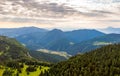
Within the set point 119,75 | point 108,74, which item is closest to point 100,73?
point 108,74

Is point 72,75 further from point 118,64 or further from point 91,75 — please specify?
point 118,64

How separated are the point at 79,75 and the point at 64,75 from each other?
534 inches

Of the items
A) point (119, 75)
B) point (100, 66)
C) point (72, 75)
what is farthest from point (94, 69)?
point (119, 75)

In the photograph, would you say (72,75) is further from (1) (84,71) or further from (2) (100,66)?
(2) (100,66)

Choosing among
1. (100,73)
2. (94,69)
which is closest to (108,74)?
(100,73)

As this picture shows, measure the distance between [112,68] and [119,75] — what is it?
17829mm

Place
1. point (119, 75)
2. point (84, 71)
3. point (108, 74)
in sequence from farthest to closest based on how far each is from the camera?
1. point (84, 71)
2. point (108, 74)
3. point (119, 75)

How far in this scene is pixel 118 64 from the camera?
198125mm

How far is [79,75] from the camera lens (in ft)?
627

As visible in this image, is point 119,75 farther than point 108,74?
No

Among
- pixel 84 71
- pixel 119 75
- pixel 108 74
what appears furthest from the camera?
pixel 84 71

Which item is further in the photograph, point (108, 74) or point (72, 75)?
point (72, 75)

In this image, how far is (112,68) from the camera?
187000 millimetres

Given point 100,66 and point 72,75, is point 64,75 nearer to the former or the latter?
point 72,75
